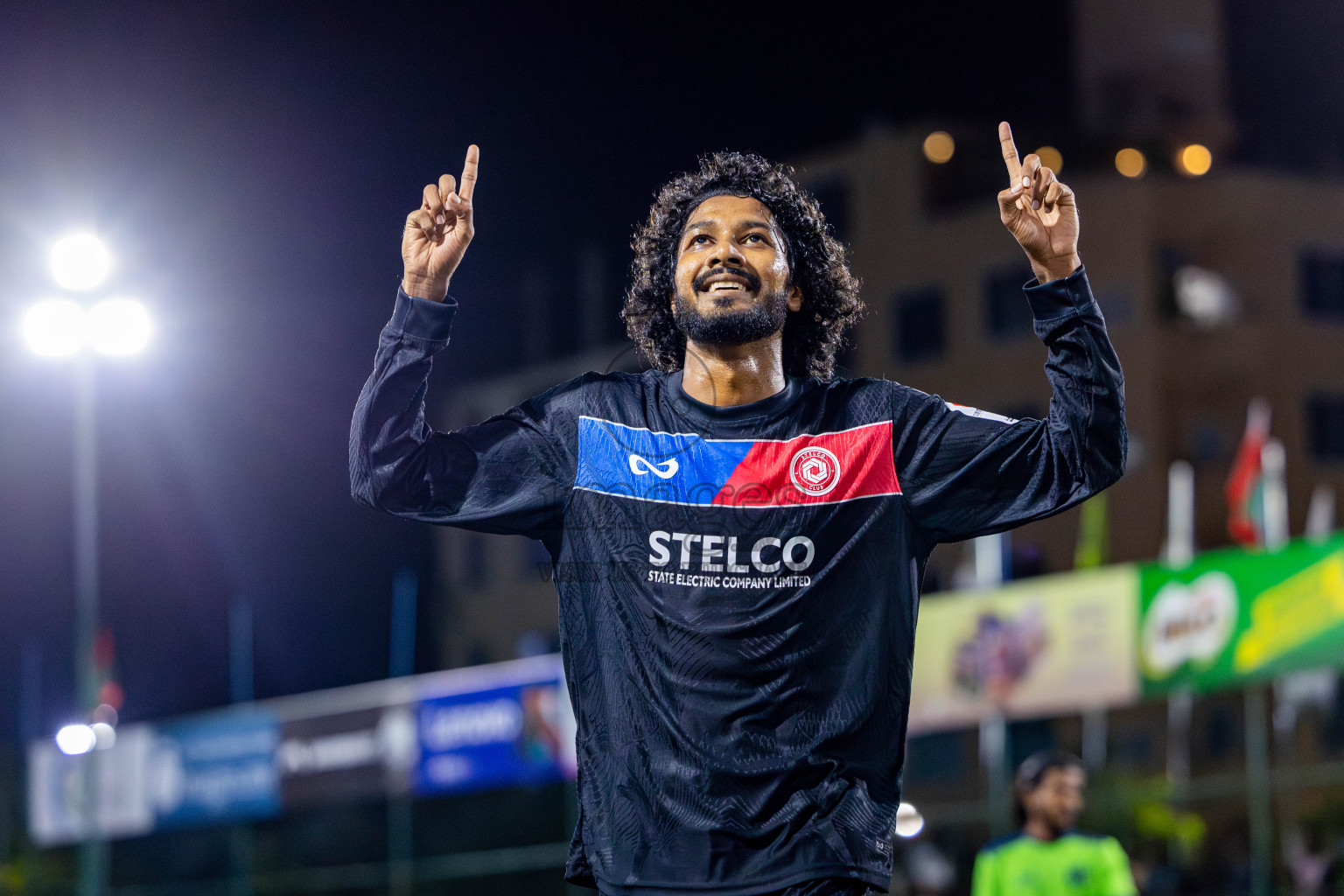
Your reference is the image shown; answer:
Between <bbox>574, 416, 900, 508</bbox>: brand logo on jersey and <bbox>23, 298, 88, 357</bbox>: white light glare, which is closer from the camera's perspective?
<bbox>574, 416, 900, 508</bbox>: brand logo on jersey

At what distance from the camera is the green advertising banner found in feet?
37.0

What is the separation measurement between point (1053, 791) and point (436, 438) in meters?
4.76

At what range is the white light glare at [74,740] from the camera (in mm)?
20812

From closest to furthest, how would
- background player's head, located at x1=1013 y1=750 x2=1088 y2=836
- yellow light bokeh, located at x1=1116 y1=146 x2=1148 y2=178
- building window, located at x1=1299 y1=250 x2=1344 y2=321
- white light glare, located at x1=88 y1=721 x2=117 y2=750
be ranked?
background player's head, located at x1=1013 y1=750 x2=1088 y2=836, white light glare, located at x1=88 y1=721 x2=117 y2=750, building window, located at x1=1299 y1=250 x2=1344 y2=321, yellow light bokeh, located at x1=1116 y1=146 x2=1148 y2=178

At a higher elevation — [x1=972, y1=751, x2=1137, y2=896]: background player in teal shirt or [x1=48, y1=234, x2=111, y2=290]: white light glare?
[x1=48, y1=234, x2=111, y2=290]: white light glare

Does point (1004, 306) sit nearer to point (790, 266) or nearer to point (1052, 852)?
point (1052, 852)

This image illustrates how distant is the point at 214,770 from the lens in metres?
20.3

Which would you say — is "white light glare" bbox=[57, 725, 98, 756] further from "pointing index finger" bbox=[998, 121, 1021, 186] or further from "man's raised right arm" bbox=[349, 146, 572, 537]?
"pointing index finger" bbox=[998, 121, 1021, 186]

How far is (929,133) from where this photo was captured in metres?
32.1

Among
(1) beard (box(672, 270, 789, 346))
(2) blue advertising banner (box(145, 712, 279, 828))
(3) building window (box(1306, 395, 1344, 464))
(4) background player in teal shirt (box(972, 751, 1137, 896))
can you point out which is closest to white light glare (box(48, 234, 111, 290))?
(2) blue advertising banner (box(145, 712, 279, 828))

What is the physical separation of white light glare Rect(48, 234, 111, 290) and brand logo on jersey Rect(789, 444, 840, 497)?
13.9 metres

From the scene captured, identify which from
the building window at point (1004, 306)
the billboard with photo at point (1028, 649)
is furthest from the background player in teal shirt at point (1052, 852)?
the building window at point (1004, 306)

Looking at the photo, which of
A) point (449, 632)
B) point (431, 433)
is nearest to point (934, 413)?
point (431, 433)

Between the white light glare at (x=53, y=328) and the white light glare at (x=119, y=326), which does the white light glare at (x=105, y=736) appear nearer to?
the white light glare at (x=53, y=328)
